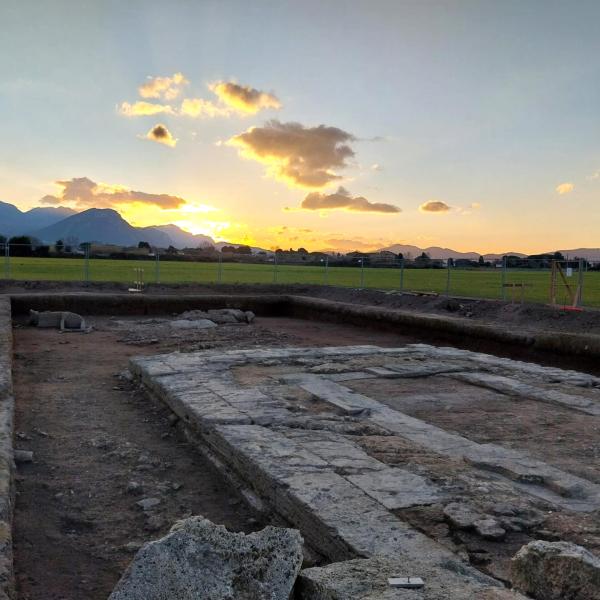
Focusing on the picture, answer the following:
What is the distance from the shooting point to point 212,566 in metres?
2.50

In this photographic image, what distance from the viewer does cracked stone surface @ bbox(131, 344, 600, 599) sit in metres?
3.05

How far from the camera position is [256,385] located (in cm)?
686

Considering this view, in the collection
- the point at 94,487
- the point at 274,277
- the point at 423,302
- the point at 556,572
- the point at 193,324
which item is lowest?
the point at 94,487

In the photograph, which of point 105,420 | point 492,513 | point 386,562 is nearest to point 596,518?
point 492,513

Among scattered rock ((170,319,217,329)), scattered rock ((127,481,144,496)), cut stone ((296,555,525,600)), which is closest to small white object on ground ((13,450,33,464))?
scattered rock ((127,481,144,496))

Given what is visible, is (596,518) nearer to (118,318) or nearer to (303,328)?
(303,328)

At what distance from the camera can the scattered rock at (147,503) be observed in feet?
13.8

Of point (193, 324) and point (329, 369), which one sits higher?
point (329, 369)

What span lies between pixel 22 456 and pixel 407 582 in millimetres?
3657

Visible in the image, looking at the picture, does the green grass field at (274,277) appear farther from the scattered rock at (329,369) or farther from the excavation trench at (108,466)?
the scattered rock at (329,369)

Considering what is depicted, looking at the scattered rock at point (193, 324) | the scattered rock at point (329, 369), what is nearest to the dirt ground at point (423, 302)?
the scattered rock at point (329, 369)

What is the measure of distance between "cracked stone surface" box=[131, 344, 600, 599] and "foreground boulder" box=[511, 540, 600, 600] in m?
0.19

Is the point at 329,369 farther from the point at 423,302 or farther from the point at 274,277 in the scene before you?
the point at 274,277

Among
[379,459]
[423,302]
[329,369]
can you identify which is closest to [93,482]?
[379,459]
